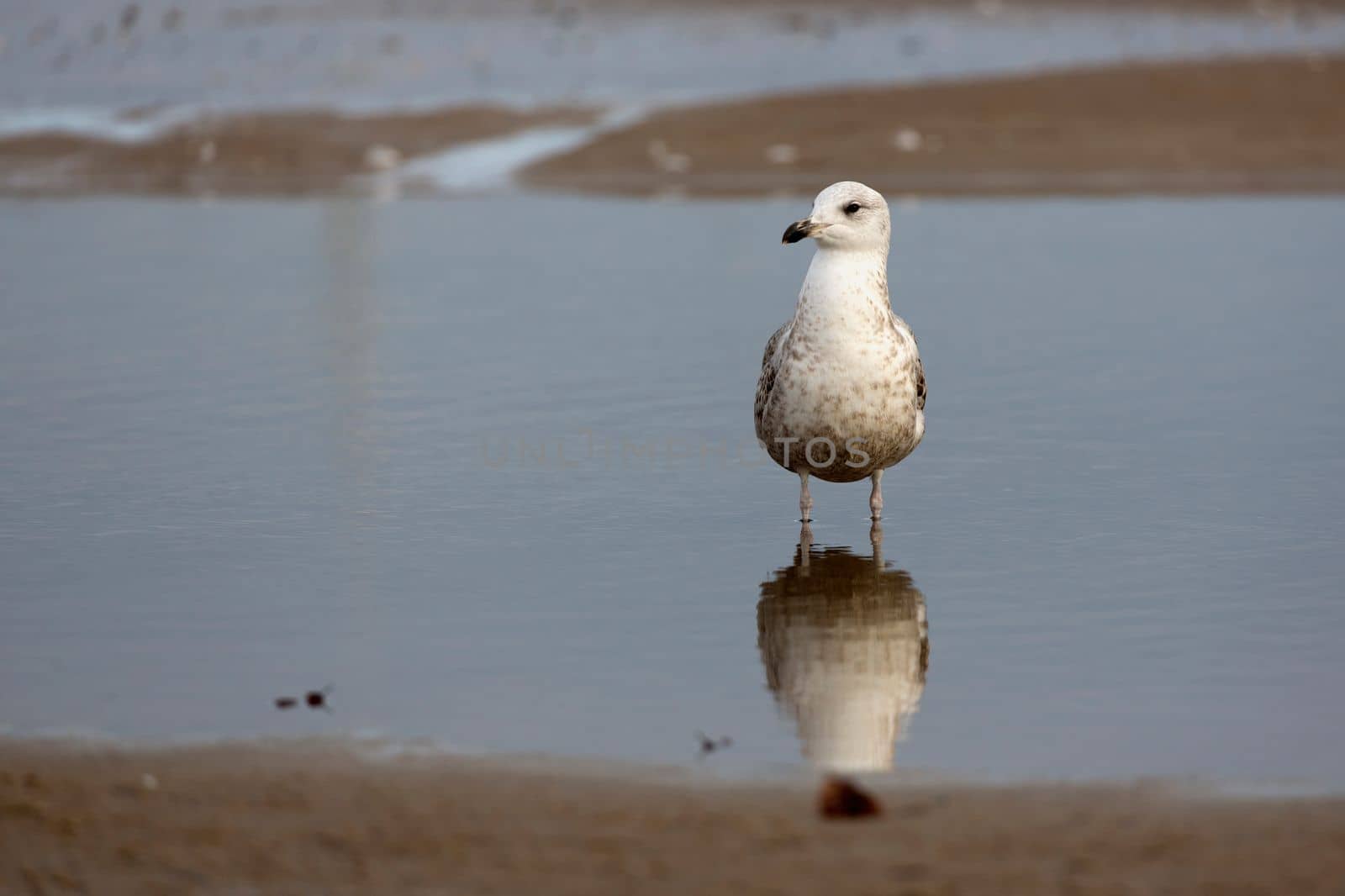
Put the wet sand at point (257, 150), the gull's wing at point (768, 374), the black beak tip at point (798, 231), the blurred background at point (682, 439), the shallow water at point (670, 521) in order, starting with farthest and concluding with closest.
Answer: the wet sand at point (257, 150) < the gull's wing at point (768, 374) < the black beak tip at point (798, 231) < the blurred background at point (682, 439) < the shallow water at point (670, 521)

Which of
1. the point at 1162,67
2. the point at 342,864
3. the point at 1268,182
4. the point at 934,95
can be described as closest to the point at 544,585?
the point at 342,864

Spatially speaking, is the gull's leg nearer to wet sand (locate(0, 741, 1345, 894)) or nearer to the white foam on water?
wet sand (locate(0, 741, 1345, 894))

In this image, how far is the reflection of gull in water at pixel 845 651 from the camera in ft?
20.4

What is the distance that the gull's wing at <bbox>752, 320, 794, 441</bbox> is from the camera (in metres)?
9.18

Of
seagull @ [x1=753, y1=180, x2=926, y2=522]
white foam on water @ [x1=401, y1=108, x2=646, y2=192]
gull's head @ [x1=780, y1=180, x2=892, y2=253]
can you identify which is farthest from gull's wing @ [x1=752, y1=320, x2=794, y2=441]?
white foam on water @ [x1=401, y1=108, x2=646, y2=192]

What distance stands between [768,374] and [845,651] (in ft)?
7.68

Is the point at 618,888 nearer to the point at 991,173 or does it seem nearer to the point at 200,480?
the point at 200,480

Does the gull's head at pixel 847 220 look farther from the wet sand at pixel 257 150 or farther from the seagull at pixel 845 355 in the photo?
the wet sand at pixel 257 150

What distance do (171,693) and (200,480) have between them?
12.2 feet

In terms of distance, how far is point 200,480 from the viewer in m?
10.3

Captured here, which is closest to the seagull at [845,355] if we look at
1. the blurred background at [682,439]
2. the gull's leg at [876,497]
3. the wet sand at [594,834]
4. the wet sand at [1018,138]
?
the gull's leg at [876,497]

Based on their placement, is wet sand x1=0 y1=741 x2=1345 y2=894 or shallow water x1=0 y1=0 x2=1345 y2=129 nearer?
wet sand x1=0 y1=741 x2=1345 y2=894

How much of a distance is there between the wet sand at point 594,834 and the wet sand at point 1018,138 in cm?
1913

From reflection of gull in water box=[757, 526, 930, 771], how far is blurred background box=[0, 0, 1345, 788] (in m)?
0.03
